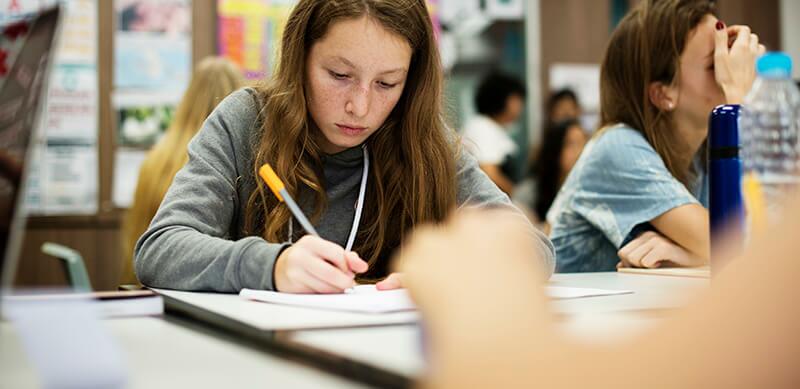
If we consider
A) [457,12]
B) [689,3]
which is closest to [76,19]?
[457,12]

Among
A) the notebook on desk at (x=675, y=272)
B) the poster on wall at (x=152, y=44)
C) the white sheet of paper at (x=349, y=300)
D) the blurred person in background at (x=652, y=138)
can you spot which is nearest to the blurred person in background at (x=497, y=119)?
the poster on wall at (x=152, y=44)

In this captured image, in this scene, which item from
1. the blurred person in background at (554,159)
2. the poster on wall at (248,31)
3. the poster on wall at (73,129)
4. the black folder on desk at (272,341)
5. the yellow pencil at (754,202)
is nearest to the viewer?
the black folder on desk at (272,341)

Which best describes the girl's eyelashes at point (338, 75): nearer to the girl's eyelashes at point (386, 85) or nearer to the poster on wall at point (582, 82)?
the girl's eyelashes at point (386, 85)

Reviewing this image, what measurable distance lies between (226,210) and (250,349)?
69 cm

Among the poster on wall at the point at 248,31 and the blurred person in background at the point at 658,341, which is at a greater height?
the poster on wall at the point at 248,31

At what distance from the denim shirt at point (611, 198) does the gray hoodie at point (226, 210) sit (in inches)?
15.4

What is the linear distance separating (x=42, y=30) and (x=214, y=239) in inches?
21.8

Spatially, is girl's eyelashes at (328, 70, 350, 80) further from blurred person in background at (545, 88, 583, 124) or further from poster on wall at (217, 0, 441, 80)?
blurred person in background at (545, 88, 583, 124)

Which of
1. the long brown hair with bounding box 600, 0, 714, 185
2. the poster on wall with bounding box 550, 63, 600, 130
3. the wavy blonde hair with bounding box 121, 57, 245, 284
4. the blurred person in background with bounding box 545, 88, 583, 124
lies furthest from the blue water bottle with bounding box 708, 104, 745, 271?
the poster on wall with bounding box 550, 63, 600, 130

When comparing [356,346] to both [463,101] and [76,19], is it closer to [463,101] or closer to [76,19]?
[76,19]

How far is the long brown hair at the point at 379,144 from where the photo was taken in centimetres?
144

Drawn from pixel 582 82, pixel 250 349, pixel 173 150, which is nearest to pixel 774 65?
pixel 250 349

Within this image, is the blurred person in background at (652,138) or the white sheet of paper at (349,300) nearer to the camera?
the white sheet of paper at (349,300)

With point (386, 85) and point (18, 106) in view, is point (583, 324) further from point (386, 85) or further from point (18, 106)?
point (386, 85)
